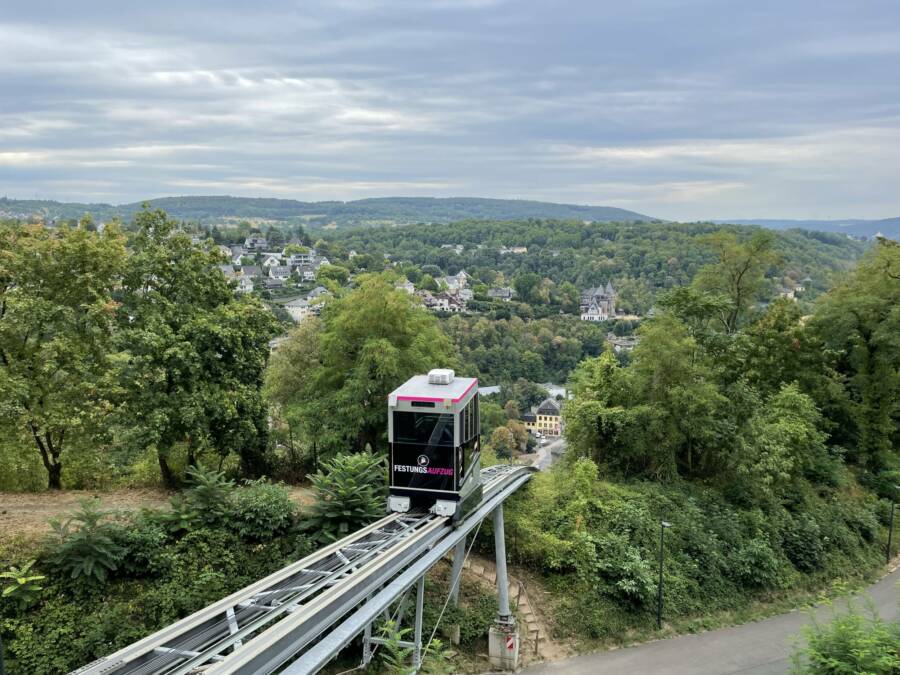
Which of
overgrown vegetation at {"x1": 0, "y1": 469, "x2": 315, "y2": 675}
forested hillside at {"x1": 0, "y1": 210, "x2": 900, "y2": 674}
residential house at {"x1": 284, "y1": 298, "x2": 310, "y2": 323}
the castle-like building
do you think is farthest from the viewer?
the castle-like building

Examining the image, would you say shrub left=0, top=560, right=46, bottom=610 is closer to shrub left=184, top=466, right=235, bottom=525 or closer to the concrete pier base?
shrub left=184, top=466, right=235, bottom=525

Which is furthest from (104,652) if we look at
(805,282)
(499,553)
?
Answer: (805,282)

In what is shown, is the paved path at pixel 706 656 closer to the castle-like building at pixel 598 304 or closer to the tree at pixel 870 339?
the tree at pixel 870 339

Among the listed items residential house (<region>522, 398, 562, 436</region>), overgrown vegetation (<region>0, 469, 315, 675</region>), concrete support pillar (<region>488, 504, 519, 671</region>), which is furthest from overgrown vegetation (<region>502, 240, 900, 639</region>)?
residential house (<region>522, 398, 562, 436</region>)

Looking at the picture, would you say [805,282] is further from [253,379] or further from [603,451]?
[253,379]

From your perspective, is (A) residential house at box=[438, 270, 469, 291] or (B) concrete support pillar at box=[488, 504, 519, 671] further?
(A) residential house at box=[438, 270, 469, 291]

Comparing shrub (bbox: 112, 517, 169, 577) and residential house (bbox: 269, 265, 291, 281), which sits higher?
residential house (bbox: 269, 265, 291, 281)

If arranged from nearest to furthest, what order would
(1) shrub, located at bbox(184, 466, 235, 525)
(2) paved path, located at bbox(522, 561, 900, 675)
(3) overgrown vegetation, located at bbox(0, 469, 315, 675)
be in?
(3) overgrown vegetation, located at bbox(0, 469, 315, 675) → (1) shrub, located at bbox(184, 466, 235, 525) → (2) paved path, located at bbox(522, 561, 900, 675)

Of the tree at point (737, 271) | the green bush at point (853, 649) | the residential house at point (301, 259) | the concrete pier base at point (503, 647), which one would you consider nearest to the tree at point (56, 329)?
the concrete pier base at point (503, 647)
